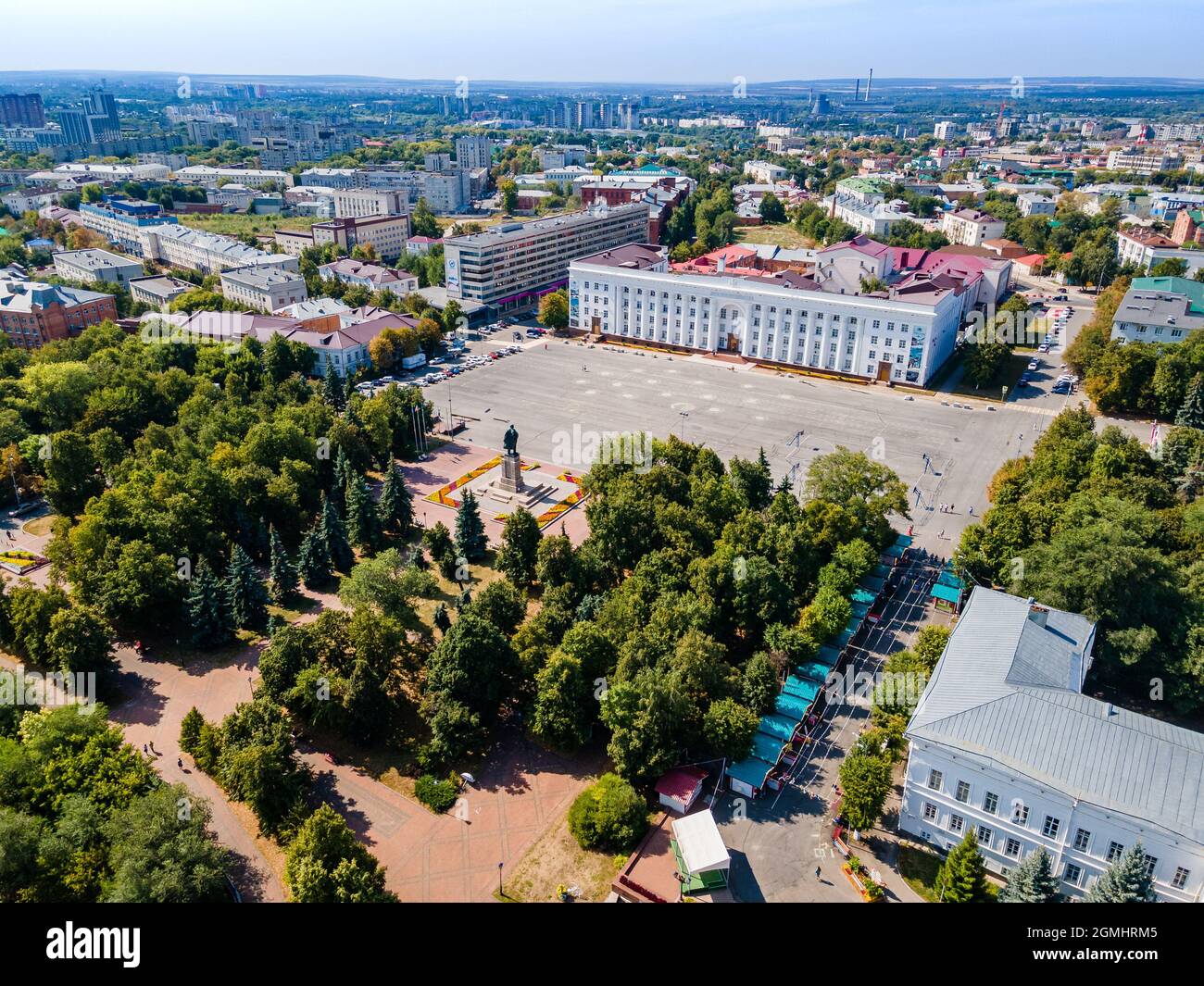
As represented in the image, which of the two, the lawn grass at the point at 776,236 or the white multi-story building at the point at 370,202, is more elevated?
the white multi-story building at the point at 370,202

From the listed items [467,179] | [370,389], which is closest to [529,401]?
[370,389]

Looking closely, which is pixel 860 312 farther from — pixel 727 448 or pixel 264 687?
pixel 264 687

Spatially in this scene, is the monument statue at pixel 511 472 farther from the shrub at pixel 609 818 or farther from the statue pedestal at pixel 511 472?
the shrub at pixel 609 818

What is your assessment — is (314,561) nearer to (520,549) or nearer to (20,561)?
(520,549)

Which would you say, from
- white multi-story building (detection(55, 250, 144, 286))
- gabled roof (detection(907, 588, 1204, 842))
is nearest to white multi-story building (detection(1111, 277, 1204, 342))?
gabled roof (detection(907, 588, 1204, 842))

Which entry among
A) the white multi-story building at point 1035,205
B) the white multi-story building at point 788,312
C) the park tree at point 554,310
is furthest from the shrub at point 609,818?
the white multi-story building at point 1035,205
